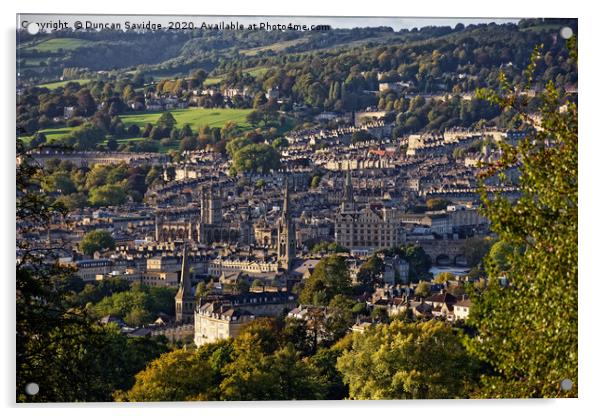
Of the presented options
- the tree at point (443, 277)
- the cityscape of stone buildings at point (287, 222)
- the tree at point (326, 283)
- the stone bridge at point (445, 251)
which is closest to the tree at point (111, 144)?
the cityscape of stone buildings at point (287, 222)

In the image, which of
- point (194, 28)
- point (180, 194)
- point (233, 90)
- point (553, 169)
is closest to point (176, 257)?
point (233, 90)

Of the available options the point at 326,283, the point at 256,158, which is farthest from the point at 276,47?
the point at 256,158

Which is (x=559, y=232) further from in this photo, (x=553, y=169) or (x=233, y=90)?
(x=233, y=90)

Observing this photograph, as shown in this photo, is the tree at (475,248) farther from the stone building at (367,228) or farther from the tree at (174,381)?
the tree at (174,381)

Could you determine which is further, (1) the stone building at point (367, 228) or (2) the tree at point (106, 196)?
(1) the stone building at point (367, 228)

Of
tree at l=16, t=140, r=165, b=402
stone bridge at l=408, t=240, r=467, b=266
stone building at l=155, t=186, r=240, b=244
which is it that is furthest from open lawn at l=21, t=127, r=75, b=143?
stone bridge at l=408, t=240, r=467, b=266

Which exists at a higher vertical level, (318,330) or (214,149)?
(214,149)

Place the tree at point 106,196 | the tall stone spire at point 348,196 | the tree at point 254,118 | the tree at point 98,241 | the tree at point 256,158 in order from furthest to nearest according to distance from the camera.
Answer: the tall stone spire at point 348,196 < the tree at point 256,158 < the tree at point 254,118 < the tree at point 98,241 < the tree at point 106,196

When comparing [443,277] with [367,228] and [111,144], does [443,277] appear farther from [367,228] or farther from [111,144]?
[111,144]
